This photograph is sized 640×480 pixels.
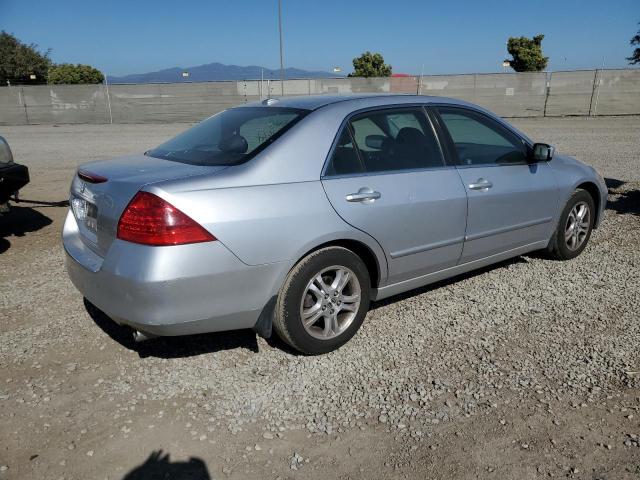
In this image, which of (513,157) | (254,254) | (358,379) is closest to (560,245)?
(513,157)

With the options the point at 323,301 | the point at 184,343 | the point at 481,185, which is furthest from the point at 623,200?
the point at 184,343

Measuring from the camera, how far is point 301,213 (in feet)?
10.1

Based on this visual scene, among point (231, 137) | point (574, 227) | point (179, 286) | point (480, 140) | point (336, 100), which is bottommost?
point (574, 227)

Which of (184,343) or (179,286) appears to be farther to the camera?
(184,343)

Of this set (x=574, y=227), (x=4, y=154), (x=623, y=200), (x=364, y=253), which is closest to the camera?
(x=364, y=253)

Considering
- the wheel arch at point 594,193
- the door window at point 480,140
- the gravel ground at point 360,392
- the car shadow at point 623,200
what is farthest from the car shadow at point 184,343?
the car shadow at point 623,200

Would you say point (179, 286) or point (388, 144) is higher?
point (388, 144)

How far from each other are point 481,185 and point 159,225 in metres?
2.41

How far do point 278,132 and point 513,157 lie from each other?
7.02 ft

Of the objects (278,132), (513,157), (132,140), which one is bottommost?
(132,140)

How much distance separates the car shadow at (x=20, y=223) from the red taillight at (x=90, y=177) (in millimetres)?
3110

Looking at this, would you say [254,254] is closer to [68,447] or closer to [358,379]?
[358,379]

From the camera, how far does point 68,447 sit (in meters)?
2.60

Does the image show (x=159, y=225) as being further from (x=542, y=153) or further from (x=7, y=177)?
(x=7, y=177)
